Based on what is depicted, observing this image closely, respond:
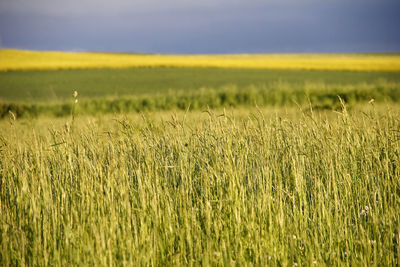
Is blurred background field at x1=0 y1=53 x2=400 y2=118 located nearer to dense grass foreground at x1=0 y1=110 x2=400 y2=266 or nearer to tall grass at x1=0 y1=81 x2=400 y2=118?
tall grass at x1=0 y1=81 x2=400 y2=118

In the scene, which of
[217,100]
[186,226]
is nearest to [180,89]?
[217,100]

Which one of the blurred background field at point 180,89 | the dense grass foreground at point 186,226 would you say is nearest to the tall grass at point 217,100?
the blurred background field at point 180,89

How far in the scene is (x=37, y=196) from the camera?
3951 mm

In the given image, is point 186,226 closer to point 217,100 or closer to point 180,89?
point 217,100

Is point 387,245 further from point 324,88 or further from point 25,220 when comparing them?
point 324,88

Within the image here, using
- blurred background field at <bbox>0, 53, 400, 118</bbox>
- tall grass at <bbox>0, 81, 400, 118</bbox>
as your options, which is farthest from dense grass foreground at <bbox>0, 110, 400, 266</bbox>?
tall grass at <bbox>0, 81, 400, 118</bbox>

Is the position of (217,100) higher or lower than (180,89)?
lower

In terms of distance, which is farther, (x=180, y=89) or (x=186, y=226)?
(x=180, y=89)

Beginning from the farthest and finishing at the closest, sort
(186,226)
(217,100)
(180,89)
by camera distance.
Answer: (180,89) < (217,100) < (186,226)

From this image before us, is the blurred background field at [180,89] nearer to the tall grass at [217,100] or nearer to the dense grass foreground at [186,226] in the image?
the tall grass at [217,100]

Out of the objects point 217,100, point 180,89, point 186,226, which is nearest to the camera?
point 186,226

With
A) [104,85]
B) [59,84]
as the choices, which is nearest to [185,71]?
[104,85]

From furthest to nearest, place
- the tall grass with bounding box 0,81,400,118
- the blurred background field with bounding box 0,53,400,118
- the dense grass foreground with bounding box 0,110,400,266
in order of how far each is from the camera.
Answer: the blurred background field with bounding box 0,53,400,118 < the tall grass with bounding box 0,81,400,118 < the dense grass foreground with bounding box 0,110,400,266

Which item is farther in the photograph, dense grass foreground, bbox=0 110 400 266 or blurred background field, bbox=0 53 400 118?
blurred background field, bbox=0 53 400 118
